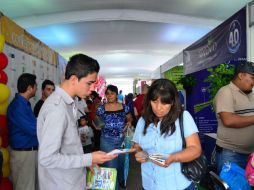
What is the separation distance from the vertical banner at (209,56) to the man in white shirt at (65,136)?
2827 millimetres

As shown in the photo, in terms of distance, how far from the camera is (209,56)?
510 centimetres

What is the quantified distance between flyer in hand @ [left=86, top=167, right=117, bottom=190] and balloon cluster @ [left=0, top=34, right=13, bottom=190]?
4.53 ft

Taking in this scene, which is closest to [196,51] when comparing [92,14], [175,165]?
[92,14]


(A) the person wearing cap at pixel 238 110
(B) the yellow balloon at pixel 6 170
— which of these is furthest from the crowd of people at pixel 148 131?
(B) the yellow balloon at pixel 6 170

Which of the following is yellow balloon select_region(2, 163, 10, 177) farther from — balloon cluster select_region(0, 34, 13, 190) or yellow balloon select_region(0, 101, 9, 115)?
yellow balloon select_region(0, 101, 9, 115)

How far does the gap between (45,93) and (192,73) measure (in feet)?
11.9

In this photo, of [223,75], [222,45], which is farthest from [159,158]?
[222,45]

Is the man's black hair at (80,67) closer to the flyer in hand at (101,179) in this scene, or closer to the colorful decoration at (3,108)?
the flyer in hand at (101,179)

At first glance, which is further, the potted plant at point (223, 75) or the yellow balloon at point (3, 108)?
the potted plant at point (223, 75)

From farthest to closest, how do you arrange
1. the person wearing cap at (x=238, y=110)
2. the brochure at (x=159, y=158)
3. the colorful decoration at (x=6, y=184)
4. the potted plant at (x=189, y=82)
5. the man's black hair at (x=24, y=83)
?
the potted plant at (x=189, y=82), the man's black hair at (x=24, y=83), the colorful decoration at (x=6, y=184), the person wearing cap at (x=238, y=110), the brochure at (x=159, y=158)

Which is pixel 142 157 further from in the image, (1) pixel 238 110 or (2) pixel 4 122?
(2) pixel 4 122

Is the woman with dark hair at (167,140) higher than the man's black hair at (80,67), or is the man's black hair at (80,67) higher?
the man's black hair at (80,67)

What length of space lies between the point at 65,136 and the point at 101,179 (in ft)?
1.37

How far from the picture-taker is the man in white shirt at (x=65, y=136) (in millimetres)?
1349
